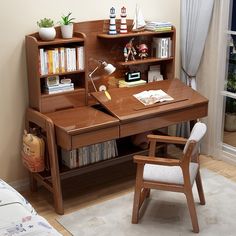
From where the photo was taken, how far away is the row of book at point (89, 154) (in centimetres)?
351

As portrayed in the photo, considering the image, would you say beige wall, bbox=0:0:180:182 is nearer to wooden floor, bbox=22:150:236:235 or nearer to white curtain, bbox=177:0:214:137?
wooden floor, bbox=22:150:236:235

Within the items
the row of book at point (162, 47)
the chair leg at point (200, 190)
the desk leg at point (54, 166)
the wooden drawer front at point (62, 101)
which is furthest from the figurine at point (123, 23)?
the chair leg at point (200, 190)

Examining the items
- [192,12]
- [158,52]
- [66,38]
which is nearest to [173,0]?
[192,12]

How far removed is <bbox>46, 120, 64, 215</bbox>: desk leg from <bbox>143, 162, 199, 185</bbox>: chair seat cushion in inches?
26.5

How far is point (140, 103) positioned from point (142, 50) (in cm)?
62

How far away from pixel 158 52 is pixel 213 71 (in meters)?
0.61

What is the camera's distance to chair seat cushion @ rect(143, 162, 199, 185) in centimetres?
298

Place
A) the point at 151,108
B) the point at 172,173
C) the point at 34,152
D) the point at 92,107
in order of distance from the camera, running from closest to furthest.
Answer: the point at 172,173 < the point at 34,152 < the point at 151,108 < the point at 92,107

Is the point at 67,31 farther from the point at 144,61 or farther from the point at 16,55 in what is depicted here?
the point at 144,61

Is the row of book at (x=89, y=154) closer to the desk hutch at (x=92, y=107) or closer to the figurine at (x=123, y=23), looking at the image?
the desk hutch at (x=92, y=107)

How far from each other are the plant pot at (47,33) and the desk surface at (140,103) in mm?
604

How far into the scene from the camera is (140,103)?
11.7ft

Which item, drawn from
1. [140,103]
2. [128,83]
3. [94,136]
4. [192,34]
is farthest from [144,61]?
[94,136]

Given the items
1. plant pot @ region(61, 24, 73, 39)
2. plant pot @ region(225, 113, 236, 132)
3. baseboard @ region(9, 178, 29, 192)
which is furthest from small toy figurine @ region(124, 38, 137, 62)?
baseboard @ region(9, 178, 29, 192)
